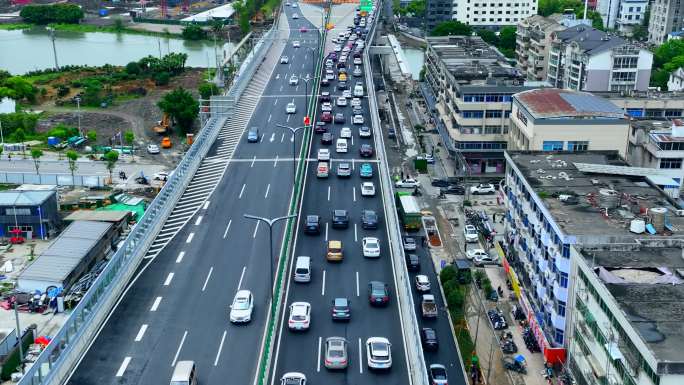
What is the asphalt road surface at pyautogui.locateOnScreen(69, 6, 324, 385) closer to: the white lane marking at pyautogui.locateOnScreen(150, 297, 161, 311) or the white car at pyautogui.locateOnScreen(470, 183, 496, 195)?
the white lane marking at pyautogui.locateOnScreen(150, 297, 161, 311)

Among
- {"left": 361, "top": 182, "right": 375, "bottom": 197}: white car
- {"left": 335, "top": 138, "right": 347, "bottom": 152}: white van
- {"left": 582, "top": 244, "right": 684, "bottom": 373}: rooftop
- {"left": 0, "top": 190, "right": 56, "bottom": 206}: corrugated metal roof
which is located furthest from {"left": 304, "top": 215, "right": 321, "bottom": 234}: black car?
{"left": 0, "top": 190, "right": 56, "bottom": 206}: corrugated metal roof

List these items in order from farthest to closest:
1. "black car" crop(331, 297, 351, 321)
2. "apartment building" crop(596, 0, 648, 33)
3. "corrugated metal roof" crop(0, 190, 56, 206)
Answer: "apartment building" crop(596, 0, 648, 33)
"corrugated metal roof" crop(0, 190, 56, 206)
"black car" crop(331, 297, 351, 321)

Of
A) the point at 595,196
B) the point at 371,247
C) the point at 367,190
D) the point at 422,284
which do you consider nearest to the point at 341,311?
the point at 371,247

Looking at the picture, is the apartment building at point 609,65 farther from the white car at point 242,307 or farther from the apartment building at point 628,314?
the white car at point 242,307

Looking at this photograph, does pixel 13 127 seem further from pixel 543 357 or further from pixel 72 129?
pixel 543 357

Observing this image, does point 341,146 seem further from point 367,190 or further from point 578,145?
point 578,145

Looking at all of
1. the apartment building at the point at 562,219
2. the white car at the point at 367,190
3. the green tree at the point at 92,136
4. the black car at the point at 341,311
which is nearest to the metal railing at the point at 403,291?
the white car at the point at 367,190
